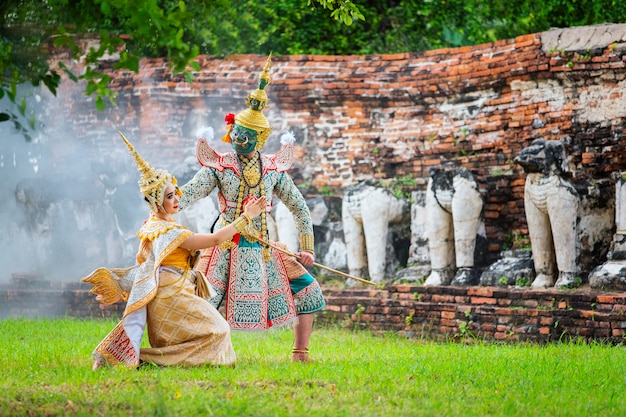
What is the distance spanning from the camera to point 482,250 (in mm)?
10500

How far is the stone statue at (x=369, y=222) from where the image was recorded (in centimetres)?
1098

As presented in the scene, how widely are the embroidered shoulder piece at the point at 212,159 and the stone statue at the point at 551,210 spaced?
345 centimetres

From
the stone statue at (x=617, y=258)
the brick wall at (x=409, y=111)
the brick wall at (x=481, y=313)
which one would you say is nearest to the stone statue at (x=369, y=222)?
the brick wall at (x=481, y=313)

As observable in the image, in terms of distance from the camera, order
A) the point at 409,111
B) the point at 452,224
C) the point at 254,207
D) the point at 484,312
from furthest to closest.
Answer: the point at 409,111
the point at 452,224
the point at 484,312
the point at 254,207

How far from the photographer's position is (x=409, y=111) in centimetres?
1227

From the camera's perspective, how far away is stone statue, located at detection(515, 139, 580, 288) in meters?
9.42

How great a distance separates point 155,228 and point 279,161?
1.26m

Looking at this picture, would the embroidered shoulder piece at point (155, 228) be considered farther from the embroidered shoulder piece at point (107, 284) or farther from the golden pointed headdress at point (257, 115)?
the golden pointed headdress at point (257, 115)

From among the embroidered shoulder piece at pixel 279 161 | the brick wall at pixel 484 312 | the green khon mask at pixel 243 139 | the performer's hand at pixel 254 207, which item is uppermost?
the green khon mask at pixel 243 139

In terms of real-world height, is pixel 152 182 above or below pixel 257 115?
below

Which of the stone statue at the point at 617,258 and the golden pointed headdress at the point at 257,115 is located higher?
the golden pointed headdress at the point at 257,115

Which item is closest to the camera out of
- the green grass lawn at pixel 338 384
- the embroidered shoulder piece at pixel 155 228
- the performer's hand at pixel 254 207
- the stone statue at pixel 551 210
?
the green grass lawn at pixel 338 384

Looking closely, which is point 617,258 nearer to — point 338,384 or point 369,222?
point 369,222

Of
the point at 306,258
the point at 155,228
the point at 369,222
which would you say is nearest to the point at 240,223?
the point at 155,228
